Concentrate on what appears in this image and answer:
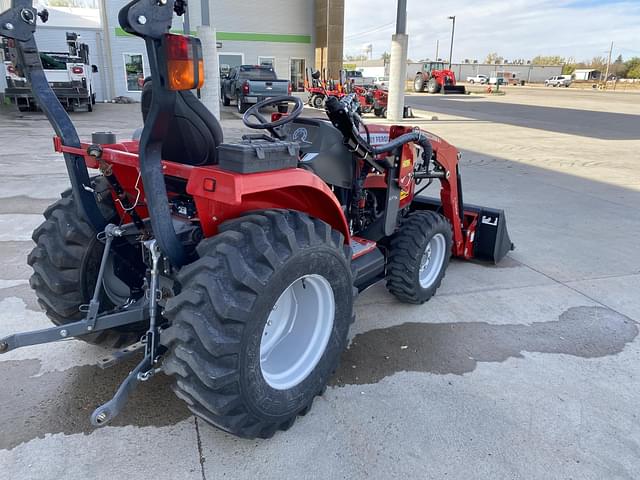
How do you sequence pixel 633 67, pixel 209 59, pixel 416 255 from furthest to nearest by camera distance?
pixel 633 67
pixel 209 59
pixel 416 255

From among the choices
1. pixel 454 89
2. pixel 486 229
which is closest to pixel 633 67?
pixel 454 89

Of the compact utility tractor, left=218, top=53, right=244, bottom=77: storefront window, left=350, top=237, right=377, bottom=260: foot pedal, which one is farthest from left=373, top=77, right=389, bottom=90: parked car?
the compact utility tractor

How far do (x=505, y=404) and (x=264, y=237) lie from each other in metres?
1.63

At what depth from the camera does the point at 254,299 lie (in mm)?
1983

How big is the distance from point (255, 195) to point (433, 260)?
216 centimetres

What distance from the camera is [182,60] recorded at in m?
1.64

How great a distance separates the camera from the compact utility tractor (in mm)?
1930

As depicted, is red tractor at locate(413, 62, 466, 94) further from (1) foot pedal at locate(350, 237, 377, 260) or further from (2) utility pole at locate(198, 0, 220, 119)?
(1) foot pedal at locate(350, 237, 377, 260)

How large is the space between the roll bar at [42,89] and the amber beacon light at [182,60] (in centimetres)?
86

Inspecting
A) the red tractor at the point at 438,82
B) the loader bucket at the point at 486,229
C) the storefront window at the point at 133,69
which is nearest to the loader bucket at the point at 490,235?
the loader bucket at the point at 486,229

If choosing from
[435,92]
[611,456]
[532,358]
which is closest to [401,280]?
[532,358]

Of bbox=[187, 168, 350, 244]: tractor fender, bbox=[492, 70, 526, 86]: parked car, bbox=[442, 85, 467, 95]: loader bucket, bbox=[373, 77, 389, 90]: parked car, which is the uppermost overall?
bbox=[492, 70, 526, 86]: parked car

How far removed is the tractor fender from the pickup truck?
14923 millimetres

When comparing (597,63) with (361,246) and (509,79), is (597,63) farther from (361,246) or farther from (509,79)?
(361,246)
